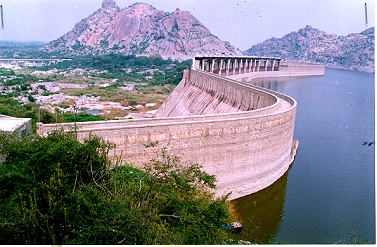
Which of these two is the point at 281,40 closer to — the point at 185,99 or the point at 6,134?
the point at 185,99

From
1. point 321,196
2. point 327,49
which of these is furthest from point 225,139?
point 327,49

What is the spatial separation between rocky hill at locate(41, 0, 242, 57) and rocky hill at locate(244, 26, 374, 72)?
17.5m

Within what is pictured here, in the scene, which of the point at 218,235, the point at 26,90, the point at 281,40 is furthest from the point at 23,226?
the point at 281,40

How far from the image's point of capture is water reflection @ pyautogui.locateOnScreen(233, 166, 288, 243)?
12.4 metres

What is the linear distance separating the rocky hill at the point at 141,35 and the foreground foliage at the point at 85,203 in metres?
71.5

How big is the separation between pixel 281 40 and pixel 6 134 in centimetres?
11236

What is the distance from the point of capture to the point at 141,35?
324 ft

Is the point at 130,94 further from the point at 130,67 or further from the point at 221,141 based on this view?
the point at 221,141

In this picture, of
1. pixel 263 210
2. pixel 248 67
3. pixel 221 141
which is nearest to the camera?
pixel 221 141

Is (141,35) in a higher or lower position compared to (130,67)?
higher

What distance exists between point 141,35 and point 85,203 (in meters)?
95.0

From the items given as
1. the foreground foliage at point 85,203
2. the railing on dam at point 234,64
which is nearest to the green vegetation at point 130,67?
the railing on dam at point 234,64

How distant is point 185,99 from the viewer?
26750mm

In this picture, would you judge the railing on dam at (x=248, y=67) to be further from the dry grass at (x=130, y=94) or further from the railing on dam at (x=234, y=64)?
the dry grass at (x=130, y=94)
